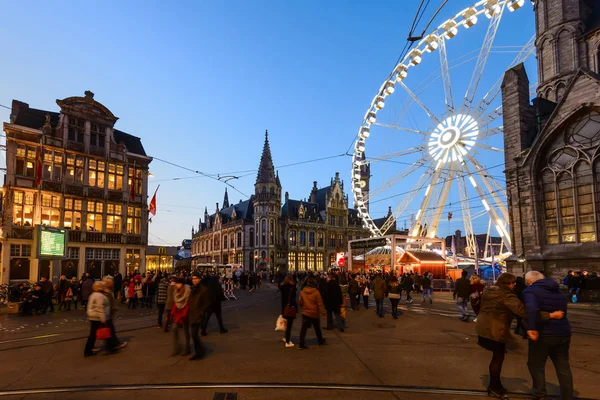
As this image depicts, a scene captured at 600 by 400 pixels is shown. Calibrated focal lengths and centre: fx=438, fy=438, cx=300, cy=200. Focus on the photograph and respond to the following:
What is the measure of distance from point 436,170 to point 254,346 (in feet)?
75.4

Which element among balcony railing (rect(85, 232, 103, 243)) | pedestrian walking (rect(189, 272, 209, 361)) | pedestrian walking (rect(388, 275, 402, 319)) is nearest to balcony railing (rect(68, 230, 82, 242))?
balcony railing (rect(85, 232, 103, 243))

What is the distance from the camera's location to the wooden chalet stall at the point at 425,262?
33906 mm

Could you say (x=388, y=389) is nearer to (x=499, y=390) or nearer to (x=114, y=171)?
(x=499, y=390)

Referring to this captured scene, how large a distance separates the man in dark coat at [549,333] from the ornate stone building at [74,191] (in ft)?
96.8

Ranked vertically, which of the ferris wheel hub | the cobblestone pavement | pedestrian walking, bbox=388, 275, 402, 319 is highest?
the ferris wheel hub

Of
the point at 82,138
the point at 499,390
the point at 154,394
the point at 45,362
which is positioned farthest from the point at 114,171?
the point at 499,390

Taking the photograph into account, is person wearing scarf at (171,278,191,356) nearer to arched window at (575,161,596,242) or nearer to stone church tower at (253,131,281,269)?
arched window at (575,161,596,242)

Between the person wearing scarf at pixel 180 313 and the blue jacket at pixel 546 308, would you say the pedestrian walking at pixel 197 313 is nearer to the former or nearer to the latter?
the person wearing scarf at pixel 180 313

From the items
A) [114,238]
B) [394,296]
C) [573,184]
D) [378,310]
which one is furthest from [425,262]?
[114,238]

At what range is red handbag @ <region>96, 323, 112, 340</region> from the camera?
8.46 m

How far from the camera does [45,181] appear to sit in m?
30.1

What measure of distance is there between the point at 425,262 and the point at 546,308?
29495mm

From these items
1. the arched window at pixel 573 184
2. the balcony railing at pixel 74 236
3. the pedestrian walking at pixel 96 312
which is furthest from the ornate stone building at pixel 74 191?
the arched window at pixel 573 184

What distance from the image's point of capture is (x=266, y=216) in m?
76.6
